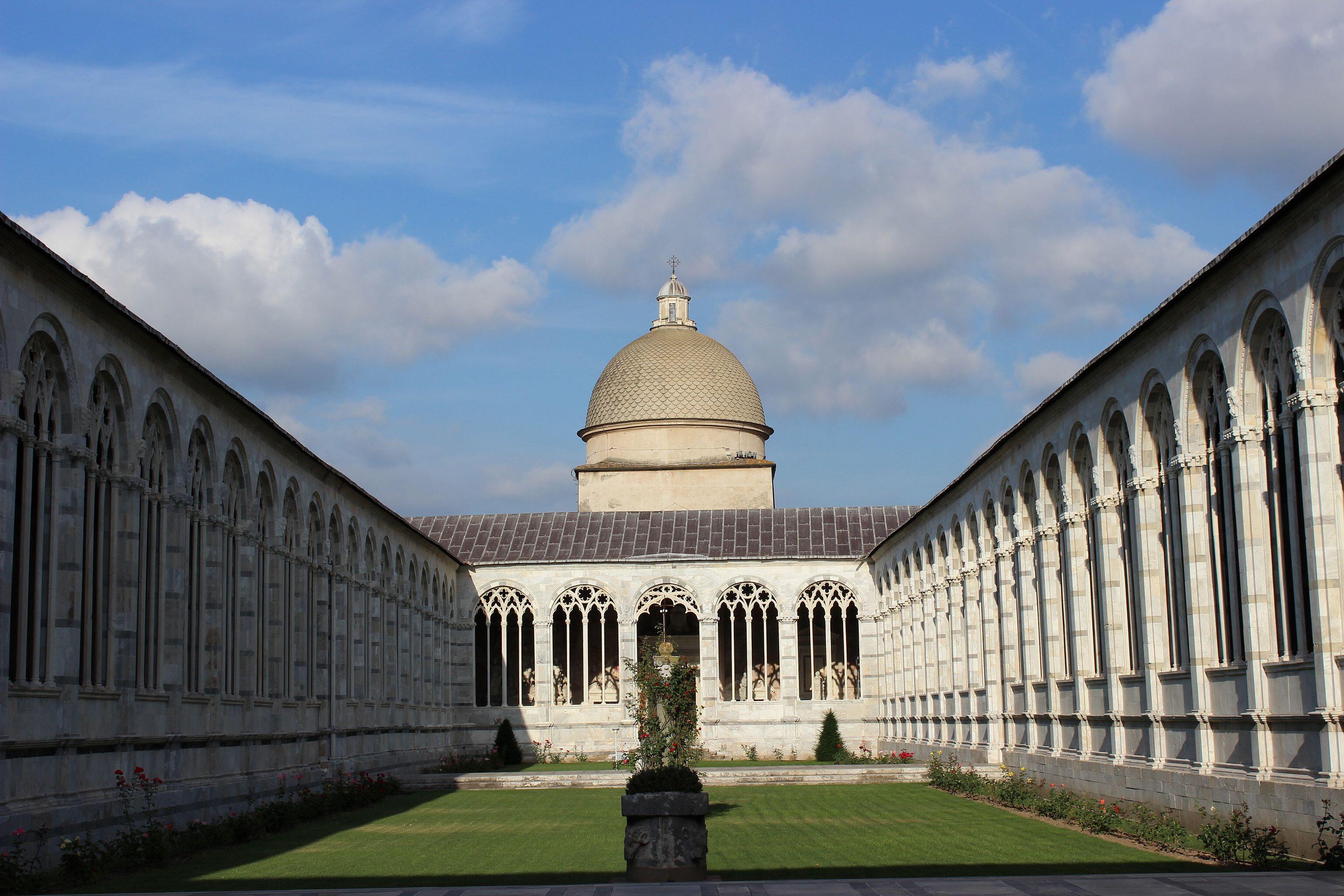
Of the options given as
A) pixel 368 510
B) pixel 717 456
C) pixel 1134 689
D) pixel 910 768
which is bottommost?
pixel 910 768

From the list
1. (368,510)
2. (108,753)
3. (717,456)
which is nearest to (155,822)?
(108,753)

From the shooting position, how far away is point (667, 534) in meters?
52.7

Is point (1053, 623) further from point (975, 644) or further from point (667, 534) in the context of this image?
point (667, 534)

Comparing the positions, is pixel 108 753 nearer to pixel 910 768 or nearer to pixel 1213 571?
pixel 1213 571

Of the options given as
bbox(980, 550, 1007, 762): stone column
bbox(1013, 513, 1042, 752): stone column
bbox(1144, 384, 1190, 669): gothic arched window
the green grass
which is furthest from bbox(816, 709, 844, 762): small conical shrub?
bbox(1144, 384, 1190, 669): gothic arched window

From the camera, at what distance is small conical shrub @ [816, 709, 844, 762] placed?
158ft

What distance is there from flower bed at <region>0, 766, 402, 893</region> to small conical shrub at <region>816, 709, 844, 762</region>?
22.0m

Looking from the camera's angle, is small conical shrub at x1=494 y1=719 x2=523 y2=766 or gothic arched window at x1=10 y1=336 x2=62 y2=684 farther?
small conical shrub at x1=494 y1=719 x2=523 y2=766

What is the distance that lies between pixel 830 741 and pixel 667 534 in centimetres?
935

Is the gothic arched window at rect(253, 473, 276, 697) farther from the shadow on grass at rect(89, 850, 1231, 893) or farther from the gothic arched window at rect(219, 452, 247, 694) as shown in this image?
the shadow on grass at rect(89, 850, 1231, 893)

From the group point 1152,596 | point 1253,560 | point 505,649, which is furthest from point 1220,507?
point 505,649

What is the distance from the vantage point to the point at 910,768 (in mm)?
37000

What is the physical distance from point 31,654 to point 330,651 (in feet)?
51.4

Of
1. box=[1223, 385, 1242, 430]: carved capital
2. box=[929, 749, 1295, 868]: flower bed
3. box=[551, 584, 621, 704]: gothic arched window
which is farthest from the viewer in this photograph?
box=[551, 584, 621, 704]: gothic arched window
